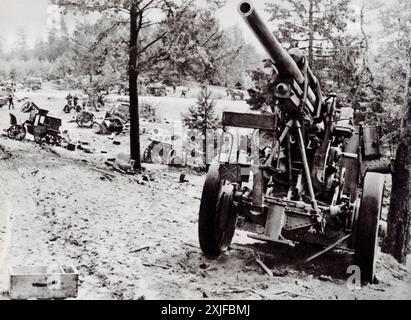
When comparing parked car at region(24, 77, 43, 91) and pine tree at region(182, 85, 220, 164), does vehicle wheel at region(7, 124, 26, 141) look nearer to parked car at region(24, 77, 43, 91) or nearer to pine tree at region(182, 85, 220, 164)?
parked car at region(24, 77, 43, 91)

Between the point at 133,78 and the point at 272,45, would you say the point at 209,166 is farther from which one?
the point at 133,78

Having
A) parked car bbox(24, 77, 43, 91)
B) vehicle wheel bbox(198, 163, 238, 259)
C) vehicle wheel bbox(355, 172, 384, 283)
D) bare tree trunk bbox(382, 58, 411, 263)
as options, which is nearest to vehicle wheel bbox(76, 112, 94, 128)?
parked car bbox(24, 77, 43, 91)

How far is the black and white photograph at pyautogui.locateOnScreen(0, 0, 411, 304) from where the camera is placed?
5395 millimetres

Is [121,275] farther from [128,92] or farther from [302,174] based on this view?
[128,92]

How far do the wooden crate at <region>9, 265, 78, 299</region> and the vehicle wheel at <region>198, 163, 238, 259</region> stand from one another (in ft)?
5.97

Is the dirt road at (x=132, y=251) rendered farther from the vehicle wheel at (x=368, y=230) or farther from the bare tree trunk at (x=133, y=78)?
the bare tree trunk at (x=133, y=78)

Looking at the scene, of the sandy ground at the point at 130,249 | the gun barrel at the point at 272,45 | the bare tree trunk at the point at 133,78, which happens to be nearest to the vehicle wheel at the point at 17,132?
the sandy ground at the point at 130,249

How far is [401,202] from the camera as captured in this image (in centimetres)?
712

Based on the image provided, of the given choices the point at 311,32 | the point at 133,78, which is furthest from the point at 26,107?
the point at 311,32

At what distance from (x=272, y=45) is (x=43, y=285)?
127 inches

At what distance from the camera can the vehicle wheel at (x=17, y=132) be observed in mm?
7461
